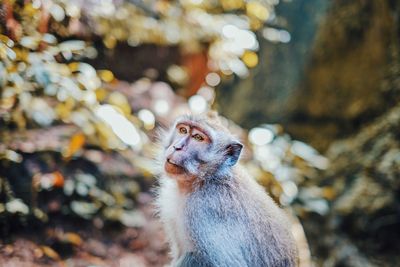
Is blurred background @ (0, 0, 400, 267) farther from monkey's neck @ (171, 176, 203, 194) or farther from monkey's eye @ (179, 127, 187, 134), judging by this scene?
monkey's neck @ (171, 176, 203, 194)

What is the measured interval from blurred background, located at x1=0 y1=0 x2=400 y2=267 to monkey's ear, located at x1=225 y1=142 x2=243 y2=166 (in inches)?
31.0

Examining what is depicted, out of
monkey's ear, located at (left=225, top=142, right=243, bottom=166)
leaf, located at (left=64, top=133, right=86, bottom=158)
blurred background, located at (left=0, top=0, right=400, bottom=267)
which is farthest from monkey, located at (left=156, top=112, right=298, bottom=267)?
leaf, located at (left=64, top=133, right=86, bottom=158)

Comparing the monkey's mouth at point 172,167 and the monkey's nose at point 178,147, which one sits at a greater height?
the monkey's nose at point 178,147

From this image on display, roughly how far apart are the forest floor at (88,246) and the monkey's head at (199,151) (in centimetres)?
140

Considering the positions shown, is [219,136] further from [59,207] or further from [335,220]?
[335,220]

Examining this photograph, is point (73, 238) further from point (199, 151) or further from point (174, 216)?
point (199, 151)

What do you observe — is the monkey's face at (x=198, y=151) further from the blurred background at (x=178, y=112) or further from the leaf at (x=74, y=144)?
the leaf at (x=74, y=144)

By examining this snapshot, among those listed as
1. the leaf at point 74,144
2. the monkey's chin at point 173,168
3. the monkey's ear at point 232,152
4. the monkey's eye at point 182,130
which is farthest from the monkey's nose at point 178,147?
the leaf at point 74,144

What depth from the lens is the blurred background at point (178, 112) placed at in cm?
419

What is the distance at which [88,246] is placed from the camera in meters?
4.67

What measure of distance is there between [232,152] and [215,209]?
1.48 ft

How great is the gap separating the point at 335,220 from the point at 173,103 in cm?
243

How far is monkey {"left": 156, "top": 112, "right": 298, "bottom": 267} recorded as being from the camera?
11.8 ft

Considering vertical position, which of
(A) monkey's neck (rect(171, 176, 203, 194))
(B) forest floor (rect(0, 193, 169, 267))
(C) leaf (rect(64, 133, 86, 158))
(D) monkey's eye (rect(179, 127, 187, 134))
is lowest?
(B) forest floor (rect(0, 193, 169, 267))
